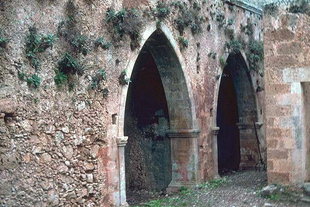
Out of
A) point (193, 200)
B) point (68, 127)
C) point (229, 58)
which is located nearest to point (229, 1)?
point (229, 58)

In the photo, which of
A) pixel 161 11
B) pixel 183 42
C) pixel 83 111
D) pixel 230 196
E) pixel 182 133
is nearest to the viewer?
pixel 83 111

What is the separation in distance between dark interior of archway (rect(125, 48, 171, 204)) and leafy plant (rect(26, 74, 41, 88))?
5.60 metres

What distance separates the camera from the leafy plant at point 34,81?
734 centimetres

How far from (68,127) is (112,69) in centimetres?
158

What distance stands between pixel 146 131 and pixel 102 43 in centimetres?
489

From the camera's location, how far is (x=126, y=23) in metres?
9.37

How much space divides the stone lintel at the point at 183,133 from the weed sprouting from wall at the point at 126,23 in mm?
2964

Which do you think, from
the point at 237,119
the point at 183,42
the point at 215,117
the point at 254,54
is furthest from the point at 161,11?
the point at 237,119

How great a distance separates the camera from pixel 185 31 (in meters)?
11.6

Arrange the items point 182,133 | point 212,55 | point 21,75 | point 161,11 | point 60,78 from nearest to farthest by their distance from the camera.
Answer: point 21,75
point 60,78
point 161,11
point 182,133
point 212,55

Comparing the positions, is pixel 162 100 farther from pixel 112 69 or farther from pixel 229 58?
pixel 112 69

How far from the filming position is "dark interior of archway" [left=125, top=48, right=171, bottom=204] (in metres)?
13.0

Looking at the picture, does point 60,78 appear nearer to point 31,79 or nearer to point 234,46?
point 31,79

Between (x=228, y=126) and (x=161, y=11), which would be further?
(x=228, y=126)
